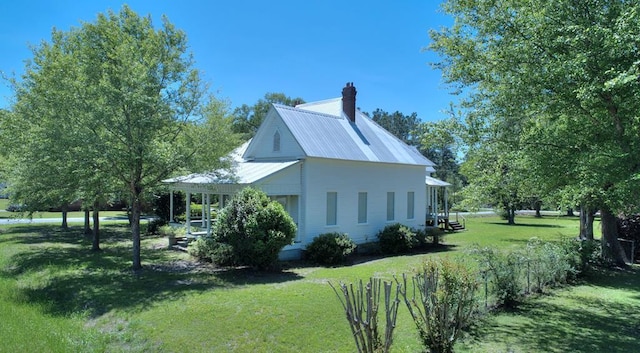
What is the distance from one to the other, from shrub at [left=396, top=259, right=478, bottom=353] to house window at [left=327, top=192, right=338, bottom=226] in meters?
11.4

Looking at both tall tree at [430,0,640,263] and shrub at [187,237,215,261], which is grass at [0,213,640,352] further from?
tall tree at [430,0,640,263]

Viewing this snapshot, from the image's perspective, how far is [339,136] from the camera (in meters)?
20.5

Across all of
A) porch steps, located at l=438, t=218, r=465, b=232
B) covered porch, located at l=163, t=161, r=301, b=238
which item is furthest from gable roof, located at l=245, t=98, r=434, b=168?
porch steps, located at l=438, t=218, r=465, b=232

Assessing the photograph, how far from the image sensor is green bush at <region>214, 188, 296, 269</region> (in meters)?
13.0

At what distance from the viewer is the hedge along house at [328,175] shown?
1698 cm

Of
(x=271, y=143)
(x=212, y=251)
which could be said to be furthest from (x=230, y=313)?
(x=271, y=143)

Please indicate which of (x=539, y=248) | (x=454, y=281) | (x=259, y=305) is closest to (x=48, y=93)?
(x=259, y=305)

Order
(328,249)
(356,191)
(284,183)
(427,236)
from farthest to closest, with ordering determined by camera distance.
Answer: (427,236) < (356,191) < (284,183) < (328,249)

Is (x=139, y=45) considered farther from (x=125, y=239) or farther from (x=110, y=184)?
(x=125, y=239)

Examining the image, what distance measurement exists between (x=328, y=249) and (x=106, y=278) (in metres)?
8.03

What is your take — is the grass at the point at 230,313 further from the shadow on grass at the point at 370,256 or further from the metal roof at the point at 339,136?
the metal roof at the point at 339,136

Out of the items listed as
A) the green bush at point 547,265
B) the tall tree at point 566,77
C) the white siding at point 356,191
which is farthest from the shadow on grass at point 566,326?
Answer: the white siding at point 356,191

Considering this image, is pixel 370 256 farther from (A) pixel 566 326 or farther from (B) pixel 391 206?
(A) pixel 566 326

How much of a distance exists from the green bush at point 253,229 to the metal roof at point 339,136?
178 inches
